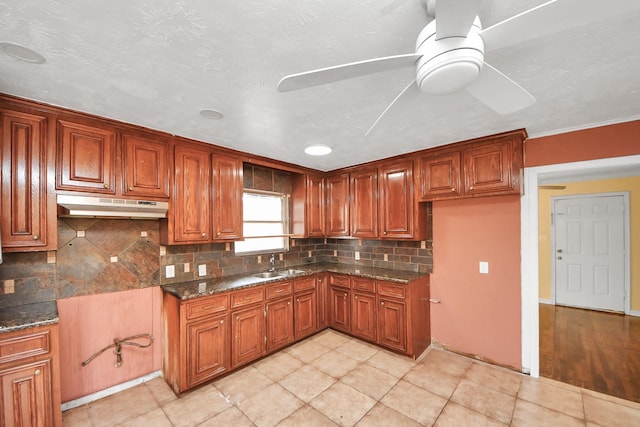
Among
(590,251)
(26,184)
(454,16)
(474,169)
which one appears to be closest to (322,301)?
(474,169)

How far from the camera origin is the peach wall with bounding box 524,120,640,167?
7.03ft

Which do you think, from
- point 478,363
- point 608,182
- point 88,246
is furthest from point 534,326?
point 88,246

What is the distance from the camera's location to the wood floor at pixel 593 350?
2416 millimetres

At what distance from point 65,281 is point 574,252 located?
23.3 feet

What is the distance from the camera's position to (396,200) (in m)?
3.30

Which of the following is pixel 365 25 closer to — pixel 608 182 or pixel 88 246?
pixel 88 246

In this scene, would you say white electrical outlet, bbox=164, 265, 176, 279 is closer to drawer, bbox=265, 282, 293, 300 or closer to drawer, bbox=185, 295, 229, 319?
drawer, bbox=185, 295, 229, 319

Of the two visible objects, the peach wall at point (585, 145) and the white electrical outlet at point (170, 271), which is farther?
the white electrical outlet at point (170, 271)

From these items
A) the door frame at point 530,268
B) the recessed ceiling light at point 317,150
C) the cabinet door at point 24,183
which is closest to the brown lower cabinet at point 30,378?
the cabinet door at point 24,183

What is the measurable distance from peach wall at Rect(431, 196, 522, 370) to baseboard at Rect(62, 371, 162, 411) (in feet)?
10.3

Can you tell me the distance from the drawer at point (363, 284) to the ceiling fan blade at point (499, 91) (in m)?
2.39

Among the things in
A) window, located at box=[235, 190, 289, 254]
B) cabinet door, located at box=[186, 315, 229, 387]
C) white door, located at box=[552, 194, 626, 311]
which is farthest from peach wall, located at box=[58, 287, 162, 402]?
white door, located at box=[552, 194, 626, 311]

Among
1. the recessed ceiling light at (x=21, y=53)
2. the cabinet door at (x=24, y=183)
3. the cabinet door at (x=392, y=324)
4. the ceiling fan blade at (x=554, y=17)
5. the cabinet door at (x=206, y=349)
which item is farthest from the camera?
the cabinet door at (x=392, y=324)

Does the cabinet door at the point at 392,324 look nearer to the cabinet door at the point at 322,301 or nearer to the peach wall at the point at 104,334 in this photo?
the cabinet door at the point at 322,301
